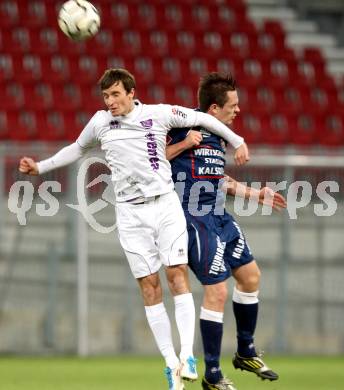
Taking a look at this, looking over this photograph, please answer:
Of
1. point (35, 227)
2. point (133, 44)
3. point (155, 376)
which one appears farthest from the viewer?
point (133, 44)

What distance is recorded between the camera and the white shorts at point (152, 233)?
336 inches

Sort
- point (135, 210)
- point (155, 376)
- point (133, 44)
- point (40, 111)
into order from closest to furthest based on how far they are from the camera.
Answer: point (135, 210) < point (155, 376) < point (40, 111) < point (133, 44)

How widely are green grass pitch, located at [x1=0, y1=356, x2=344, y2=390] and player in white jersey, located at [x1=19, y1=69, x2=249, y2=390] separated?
1.55 meters

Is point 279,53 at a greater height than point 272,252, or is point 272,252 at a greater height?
point 279,53

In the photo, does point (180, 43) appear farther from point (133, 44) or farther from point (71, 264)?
point (71, 264)

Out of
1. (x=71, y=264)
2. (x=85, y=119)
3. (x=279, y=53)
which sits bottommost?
(x=71, y=264)

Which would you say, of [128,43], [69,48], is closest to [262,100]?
[128,43]

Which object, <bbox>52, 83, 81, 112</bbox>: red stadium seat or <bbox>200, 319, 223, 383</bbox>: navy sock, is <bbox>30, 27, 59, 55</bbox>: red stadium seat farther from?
<bbox>200, 319, 223, 383</bbox>: navy sock

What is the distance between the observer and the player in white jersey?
851 cm

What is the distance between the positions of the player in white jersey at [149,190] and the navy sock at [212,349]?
20 centimetres

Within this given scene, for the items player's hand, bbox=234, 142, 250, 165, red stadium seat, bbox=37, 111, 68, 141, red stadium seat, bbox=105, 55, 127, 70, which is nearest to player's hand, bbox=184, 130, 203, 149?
player's hand, bbox=234, 142, 250, 165

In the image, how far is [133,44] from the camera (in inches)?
718

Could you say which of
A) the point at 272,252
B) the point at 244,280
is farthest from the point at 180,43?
the point at 244,280

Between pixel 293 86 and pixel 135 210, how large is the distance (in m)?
10.4
